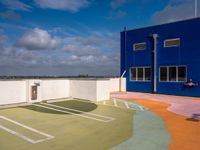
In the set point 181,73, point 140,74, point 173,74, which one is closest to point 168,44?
point 173,74

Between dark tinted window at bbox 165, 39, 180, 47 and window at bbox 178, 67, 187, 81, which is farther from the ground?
dark tinted window at bbox 165, 39, 180, 47

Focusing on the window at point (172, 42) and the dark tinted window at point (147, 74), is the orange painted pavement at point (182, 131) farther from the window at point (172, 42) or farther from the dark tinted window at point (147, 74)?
the dark tinted window at point (147, 74)

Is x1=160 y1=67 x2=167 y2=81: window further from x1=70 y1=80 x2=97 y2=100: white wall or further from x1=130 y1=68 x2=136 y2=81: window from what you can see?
x1=70 y1=80 x2=97 y2=100: white wall

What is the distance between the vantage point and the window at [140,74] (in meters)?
19.5

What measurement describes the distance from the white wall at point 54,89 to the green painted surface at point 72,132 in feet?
14.4

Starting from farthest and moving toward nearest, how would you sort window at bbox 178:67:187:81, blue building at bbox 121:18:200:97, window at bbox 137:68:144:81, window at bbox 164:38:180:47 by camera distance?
1. window at bbox 137:68:144:81
2. window at bbox 164:38:180:47
3. window at bbox 178:67:187:81
4. blue building at bbox 121:18:200:97

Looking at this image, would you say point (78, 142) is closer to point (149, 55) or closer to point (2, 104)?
point (2, 104)

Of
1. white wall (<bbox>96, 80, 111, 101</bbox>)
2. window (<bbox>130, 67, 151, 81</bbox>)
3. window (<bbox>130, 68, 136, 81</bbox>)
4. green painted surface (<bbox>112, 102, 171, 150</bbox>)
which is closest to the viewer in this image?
green painted surface (<bbox>112, 102, 171, 150</bbox>)

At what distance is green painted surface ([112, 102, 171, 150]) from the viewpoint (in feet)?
17.6

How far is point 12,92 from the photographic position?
38.9 ft

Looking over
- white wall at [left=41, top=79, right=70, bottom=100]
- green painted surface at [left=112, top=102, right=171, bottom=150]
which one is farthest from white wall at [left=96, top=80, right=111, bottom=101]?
green painted surface at [left=112, top=102, right=171, bottom=150]

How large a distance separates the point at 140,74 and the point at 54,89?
9.90 m

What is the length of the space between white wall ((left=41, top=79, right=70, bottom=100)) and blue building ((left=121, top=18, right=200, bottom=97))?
8.47 metres

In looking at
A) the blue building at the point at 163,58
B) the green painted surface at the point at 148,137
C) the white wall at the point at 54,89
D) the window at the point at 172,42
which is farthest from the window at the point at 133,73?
the green painted surface at the point at 148,137
